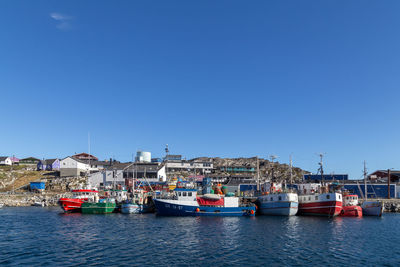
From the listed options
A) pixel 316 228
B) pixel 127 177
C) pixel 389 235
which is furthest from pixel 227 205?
pixel 127 177

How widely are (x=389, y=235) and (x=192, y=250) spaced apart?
101ft

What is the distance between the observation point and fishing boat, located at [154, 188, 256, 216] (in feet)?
203

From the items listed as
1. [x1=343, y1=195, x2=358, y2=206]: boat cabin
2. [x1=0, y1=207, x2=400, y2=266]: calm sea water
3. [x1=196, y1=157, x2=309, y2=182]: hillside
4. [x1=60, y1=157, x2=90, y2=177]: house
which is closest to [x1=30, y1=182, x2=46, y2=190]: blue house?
[x1=60, y1=157, x2=90, y2=177]: house

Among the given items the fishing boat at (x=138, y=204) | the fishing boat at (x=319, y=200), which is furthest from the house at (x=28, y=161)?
the fishing boat at (x=319, y=200)

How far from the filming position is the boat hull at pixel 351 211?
65.4 m

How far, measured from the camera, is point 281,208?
64875 mm

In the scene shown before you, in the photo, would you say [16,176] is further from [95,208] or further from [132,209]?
[132,209]

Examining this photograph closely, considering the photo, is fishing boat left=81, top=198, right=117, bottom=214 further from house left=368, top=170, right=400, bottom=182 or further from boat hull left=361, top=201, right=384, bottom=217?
house left=368, top=170, right=400, bottom=182

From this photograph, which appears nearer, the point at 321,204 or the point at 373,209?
the point at 321,204

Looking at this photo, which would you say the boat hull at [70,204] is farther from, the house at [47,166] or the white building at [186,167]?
the house at [47,166]

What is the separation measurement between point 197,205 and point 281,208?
63.4ft

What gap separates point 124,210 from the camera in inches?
2724

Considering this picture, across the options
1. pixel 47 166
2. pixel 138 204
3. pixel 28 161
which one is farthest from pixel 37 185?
pixel 28 161

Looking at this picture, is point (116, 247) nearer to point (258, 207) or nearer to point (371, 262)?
point (371, 262)
